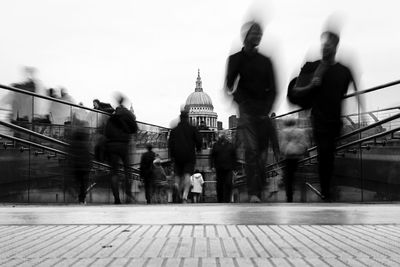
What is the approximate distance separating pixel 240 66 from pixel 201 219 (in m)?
2.91

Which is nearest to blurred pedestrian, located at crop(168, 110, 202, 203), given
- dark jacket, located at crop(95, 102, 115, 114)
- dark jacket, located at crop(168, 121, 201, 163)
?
dark jacket, located at crop(168, 121, 201, 163)

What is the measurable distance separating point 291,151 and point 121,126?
9.20ft

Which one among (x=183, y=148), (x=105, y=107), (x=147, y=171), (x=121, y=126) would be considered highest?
(x=105, y=107)

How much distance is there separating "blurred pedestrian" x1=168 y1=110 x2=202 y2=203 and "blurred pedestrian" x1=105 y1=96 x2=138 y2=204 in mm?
692

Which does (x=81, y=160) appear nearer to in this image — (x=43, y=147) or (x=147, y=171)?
(x=43, y=147)

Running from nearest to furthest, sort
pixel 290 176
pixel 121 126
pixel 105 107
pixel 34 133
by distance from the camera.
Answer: pixel 290 176, pixel 121 126, pixel 34 133, pixel 105 107

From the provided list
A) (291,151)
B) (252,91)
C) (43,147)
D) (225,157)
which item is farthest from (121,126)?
(252,91)

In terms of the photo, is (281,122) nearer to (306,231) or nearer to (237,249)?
(306,231)

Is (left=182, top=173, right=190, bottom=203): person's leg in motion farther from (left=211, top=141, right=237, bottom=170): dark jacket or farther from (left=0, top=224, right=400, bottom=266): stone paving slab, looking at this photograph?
(left=0, top=224, right=400, bottom=266): stone paving slab

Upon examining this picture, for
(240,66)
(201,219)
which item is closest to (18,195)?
(240,66)

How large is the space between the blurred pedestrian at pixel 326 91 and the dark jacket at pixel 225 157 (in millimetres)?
3114

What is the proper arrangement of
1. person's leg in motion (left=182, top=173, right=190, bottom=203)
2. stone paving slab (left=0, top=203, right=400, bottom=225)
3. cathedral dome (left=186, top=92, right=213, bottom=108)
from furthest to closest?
cathedral dome (left=186, top=92, right=213, bottom=108)
person's leg in motion (left=182, top=173, right=190, bottom=203)
stone paving slab (left=0, top=203, right=400, bottom=225)

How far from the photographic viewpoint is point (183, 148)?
37.8 feet

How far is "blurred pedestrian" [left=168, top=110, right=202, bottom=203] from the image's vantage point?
37.8 ft
